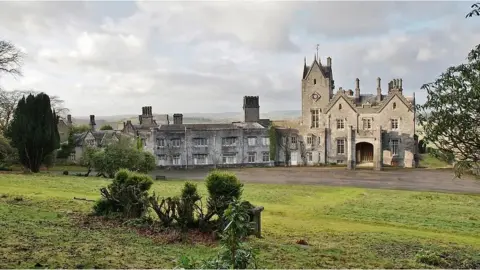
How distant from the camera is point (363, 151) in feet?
199

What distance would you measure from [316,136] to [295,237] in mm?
48999

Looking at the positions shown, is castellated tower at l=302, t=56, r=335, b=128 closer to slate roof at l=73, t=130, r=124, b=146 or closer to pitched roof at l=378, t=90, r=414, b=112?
pitched roof at l=378, t=90, r=414, b=112

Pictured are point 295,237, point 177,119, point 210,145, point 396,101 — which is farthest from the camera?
point 177,119

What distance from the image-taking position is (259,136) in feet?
204

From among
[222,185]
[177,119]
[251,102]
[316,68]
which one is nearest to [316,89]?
[316,68]

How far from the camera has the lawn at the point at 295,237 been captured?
34.0ft

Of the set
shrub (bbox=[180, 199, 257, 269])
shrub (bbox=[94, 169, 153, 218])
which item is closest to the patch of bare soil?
shrub (bbox=[94, 169, 153, 218])

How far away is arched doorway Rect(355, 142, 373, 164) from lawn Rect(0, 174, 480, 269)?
3361 centimetres

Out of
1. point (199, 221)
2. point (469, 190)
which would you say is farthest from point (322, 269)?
point (469, 190)

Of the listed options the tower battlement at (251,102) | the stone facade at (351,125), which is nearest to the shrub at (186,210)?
the stone facade at (351,125)

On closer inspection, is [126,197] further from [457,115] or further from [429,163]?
[429,163]

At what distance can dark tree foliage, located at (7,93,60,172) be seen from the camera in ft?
139

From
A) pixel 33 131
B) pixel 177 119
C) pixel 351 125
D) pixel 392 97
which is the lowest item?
pixel 33 131

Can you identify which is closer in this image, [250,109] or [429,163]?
[429,163]
